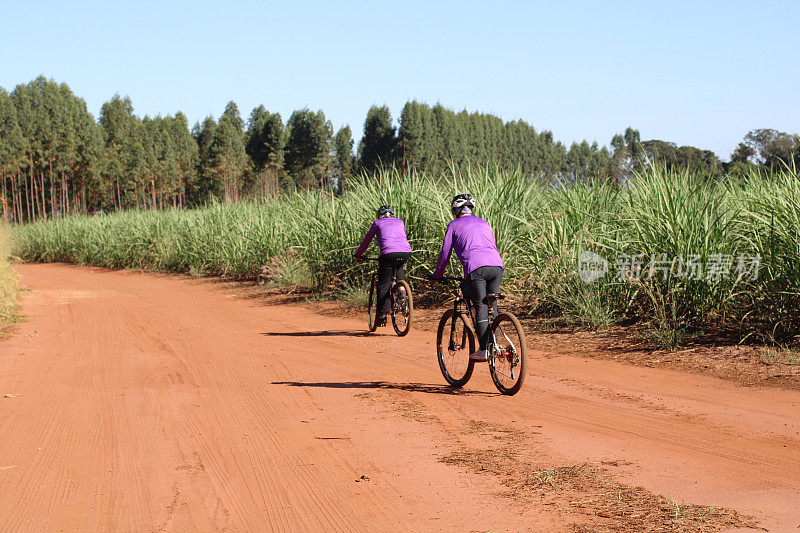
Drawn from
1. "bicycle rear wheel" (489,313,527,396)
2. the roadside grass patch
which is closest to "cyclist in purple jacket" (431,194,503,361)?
"bicycle rear wheel" (489,313,527,396)

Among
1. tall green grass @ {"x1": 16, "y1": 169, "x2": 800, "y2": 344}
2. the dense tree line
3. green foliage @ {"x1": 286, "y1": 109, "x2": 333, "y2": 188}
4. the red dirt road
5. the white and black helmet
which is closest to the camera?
the red dirt road

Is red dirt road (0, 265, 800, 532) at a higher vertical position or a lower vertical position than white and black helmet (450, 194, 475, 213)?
lower

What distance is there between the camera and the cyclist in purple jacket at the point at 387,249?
10602 mm

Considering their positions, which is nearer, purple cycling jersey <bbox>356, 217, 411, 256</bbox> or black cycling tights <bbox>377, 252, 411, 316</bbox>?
purple cycling jersey <bbox>356, 217, 411, 256</bbox>

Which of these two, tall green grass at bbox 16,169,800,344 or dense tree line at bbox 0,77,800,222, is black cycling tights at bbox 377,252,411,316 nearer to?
tall green grass at bbox 16,169,800,344

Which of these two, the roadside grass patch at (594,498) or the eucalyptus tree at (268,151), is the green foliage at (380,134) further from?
the roadside grass patch at (594,498)

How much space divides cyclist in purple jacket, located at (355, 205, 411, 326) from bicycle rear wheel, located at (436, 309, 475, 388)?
3356mm

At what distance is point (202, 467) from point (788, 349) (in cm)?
644

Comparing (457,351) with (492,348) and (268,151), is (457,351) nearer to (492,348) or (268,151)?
(492,348)

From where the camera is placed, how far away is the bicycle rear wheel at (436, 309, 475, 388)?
6.91m

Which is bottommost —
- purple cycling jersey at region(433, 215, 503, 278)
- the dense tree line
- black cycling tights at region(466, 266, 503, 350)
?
black cycling tights at region(466, 266, 503, 350)

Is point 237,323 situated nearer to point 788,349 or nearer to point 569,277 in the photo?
point 569,277

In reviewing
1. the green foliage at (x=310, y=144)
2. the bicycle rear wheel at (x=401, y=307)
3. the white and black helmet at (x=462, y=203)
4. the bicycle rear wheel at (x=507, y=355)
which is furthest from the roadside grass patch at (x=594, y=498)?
the green foliage at (x=310, y=144)

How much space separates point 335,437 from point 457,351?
2.04m
